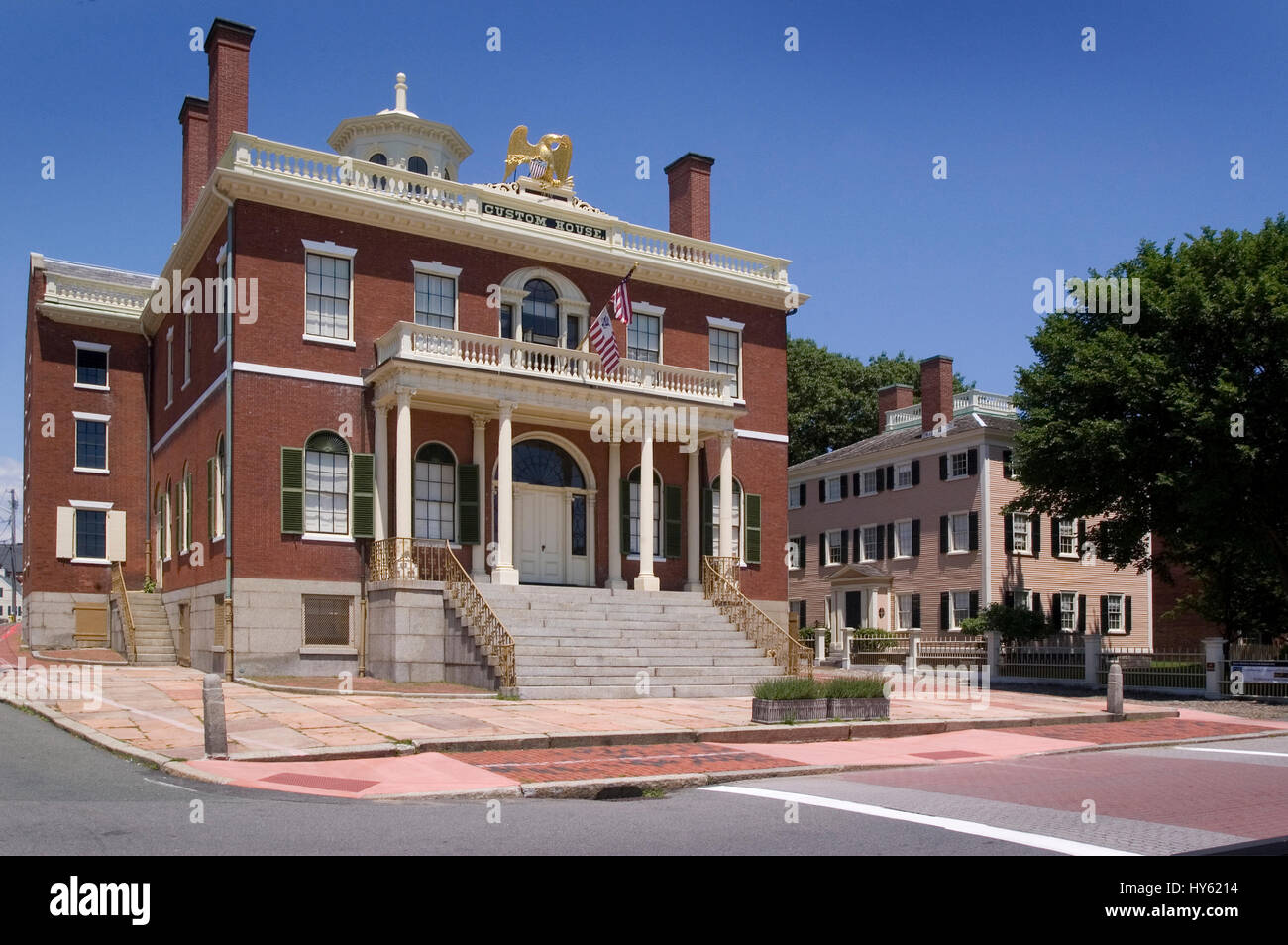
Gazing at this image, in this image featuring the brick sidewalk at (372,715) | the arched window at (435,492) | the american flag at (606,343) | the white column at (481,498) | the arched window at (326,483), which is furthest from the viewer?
the white column at (481,498)

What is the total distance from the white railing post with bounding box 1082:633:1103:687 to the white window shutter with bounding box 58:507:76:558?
27141 millimetres

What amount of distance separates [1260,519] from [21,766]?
26733 millimetres

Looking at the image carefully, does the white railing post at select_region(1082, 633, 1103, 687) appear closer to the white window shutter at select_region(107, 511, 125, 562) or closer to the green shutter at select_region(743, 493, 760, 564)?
the green shutter at select_region(743, 493, 760, 564)

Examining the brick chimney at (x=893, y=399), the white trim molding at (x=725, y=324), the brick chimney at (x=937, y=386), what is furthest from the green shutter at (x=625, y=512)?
the brick chimney at (x=893, y=399)

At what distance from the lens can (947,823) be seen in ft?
30.9

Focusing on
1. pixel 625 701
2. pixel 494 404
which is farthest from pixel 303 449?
pixel 625 701

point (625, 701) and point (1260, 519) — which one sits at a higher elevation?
point (1260, 519)

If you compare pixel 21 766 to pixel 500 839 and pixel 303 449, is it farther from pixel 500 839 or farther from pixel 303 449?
pixel 303 449

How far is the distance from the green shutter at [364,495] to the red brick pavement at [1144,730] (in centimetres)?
1391

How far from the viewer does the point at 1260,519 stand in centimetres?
2830

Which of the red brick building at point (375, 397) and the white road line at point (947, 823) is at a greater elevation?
the red brick building at point (375, 397)

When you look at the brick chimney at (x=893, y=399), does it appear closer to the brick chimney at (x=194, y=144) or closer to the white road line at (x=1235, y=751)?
the brick chimney at (x=194, y=144)

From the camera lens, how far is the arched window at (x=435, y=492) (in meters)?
26.3
